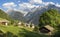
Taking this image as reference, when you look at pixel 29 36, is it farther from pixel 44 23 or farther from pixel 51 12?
pixel 51 12

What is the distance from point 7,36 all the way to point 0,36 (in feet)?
7.78

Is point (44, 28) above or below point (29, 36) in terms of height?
above

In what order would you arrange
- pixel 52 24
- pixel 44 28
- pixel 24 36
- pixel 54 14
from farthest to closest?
pixel 54 14
pixel 52 24
pixel 44 28
pixel 24 36

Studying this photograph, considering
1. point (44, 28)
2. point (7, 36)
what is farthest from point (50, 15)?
point (7, 36)

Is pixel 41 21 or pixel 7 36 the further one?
pixel 41 21

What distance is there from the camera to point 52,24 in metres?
71.6

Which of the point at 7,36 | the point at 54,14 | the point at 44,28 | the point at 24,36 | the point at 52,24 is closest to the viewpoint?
the point at 7,36

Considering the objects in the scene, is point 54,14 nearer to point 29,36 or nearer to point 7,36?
point 29,36

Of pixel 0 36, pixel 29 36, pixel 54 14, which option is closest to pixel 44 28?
pixel 54 14

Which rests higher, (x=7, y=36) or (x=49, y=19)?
(x=49, y=19)

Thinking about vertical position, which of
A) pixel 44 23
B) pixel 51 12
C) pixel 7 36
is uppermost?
pixel 51 12

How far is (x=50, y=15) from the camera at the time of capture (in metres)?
75.4

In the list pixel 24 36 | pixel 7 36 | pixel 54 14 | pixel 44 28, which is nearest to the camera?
pixel 7 36

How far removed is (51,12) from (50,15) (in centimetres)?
416
